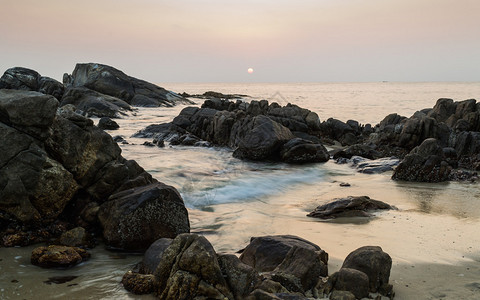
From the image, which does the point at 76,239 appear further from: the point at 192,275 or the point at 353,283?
the point at 353,283

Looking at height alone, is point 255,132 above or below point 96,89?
below

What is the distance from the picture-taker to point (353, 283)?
4.56m

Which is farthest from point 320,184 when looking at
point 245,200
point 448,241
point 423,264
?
point 423,264

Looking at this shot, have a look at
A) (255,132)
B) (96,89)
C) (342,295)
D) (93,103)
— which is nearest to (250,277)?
(342,295)

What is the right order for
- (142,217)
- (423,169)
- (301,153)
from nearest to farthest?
(142,217), (423,169), (301,153)

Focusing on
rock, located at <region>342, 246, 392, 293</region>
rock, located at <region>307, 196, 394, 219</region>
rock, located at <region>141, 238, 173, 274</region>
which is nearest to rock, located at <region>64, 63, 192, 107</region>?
rock, located at <region>307, 196, 394, 219</region>

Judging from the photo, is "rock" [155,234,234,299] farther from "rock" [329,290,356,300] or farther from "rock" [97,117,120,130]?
"rock" [97,117,120,130]

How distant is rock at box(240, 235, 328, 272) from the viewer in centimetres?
548

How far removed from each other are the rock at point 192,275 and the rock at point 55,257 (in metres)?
1.86

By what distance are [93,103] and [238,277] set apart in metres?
36.0

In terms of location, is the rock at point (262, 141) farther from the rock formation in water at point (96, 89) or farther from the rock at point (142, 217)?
the rock formation in water at point (96, 89)

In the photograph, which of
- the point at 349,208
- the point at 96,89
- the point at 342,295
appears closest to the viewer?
the point at 342,295

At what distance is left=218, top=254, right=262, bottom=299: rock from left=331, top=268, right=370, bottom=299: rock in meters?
0.96

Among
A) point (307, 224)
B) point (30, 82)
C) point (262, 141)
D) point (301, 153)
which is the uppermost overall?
point (30, 82)
